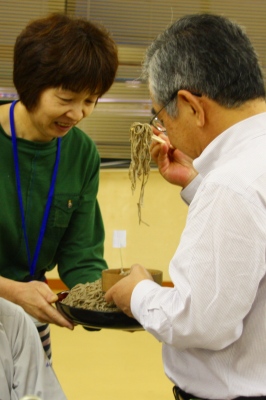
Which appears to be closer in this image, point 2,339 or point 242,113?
point 242,113

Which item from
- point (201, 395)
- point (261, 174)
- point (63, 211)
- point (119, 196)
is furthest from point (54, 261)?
point (119, 196)

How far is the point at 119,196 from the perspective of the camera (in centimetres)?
643

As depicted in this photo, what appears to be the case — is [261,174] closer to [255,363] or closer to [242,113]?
[242,113]

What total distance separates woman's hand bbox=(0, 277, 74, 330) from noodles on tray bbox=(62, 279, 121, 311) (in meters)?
0.05

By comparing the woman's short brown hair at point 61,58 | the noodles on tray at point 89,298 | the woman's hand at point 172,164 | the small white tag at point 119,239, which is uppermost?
the woman's short brown hair at point 61,58

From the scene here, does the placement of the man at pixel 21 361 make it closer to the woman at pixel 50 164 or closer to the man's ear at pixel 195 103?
the woman at pixel 50 164

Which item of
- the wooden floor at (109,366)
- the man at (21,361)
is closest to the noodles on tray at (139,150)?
the man at (21,361)

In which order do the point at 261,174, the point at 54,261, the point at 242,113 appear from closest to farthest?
1. the point at 261,174
2. the point at 242,113
3. the point at 54,261

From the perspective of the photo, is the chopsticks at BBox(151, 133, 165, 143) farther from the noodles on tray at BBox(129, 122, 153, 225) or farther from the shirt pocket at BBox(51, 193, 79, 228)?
the shirt pocket at BBox(51, 193, 79, 228)

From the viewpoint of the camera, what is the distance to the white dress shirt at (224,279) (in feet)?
5.32

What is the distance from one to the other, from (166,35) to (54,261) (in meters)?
1.16

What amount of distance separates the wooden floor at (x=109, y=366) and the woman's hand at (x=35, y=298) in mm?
1955

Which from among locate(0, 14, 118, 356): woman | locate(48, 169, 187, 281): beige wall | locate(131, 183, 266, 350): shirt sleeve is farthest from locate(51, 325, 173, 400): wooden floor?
locate(131, 183, 266, 350): shirt sleeve

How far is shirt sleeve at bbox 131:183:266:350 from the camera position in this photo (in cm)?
162
